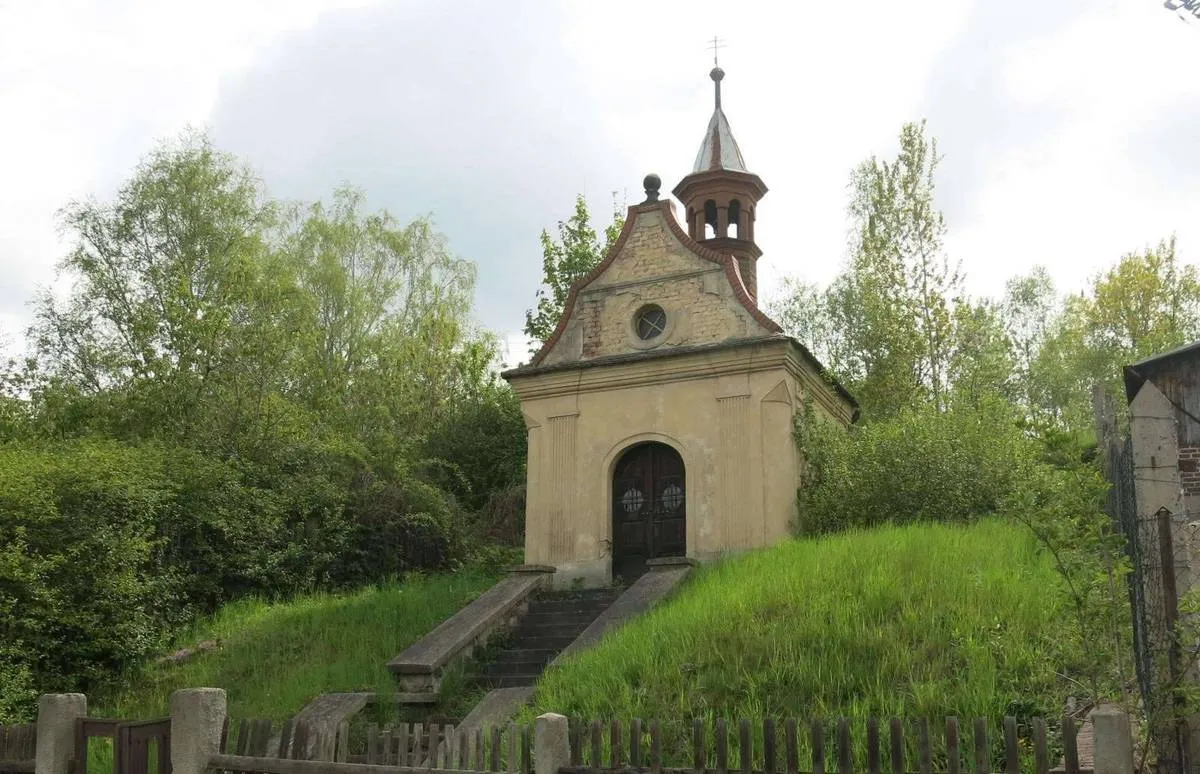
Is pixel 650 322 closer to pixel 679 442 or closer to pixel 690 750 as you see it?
pixel 679 442

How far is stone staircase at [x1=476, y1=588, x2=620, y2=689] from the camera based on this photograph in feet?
46.2

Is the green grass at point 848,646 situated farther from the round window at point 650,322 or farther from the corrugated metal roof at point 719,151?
the corrugated metal roof at point 719,151

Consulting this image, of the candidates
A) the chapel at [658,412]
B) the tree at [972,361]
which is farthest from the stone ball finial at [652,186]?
the tree at [972,361]

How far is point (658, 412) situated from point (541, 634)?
4.92 metres

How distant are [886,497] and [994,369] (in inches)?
526

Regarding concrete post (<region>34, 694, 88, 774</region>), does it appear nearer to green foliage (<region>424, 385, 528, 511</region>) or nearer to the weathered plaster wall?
the weathered plaster wall

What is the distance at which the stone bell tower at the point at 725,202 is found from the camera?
24391mm

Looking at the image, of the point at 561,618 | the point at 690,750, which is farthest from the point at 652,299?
the point at 690,750

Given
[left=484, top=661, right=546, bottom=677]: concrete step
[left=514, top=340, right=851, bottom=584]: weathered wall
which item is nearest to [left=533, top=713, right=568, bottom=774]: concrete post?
[left=484, top=661, right=546, bottom=677]: concrete step

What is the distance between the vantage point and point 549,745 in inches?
282

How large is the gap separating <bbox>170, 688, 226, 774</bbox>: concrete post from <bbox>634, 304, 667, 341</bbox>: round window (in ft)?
41.9

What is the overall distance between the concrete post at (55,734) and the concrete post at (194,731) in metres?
0.83

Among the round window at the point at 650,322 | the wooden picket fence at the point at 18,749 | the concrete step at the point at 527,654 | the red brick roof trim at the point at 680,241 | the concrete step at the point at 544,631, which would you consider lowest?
the wooden picket fence at the point at 18,749

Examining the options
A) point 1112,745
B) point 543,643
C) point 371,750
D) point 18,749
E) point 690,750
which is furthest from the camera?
point 543,643
